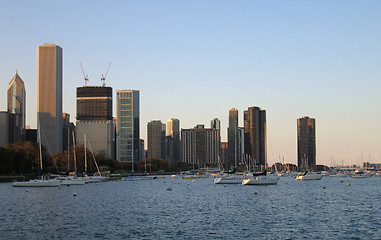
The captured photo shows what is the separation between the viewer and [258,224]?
2544 inches

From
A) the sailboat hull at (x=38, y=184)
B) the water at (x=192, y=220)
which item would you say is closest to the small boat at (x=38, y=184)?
the sailboat hull at (x=38, y=184)

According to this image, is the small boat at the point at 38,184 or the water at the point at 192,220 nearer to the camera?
the water at the point at 192,220

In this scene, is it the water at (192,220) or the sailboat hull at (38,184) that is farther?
the sailboat hull at (38,184)

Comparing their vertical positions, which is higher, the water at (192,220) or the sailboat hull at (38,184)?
the sailboat hull at (38,184)

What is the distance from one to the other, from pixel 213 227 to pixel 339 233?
14.4 meters

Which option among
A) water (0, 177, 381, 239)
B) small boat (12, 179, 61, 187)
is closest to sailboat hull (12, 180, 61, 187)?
small boat (12, 179, 61, 187)

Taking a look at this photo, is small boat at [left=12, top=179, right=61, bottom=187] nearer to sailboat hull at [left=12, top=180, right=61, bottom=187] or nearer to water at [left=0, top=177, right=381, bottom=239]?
sailboat hull at [left=12, top=180, right=61, bottom=187]

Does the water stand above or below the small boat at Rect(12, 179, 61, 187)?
below

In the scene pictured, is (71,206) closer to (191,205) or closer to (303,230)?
(191,205)

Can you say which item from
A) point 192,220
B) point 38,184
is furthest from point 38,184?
point 192,220

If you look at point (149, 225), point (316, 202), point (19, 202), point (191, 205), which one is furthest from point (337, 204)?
point (19, 202)

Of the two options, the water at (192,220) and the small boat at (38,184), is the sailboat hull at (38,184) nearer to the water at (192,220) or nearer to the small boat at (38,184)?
the small boat at (38,184)

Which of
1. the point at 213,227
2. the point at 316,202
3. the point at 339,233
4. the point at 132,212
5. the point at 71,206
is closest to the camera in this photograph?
the point at 339,233

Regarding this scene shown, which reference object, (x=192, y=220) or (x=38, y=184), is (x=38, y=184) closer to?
(x=38, y=184)
